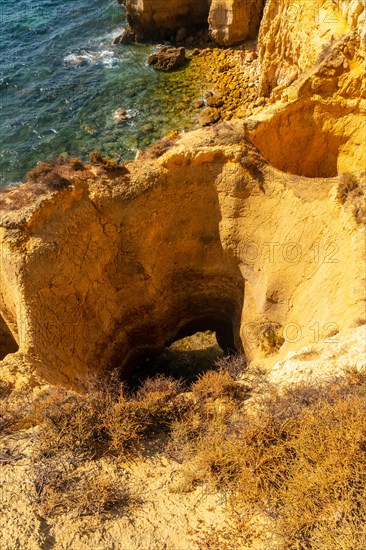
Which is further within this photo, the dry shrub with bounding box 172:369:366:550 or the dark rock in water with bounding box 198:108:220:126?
the dark rock in water with bounding box 198:108:220:126

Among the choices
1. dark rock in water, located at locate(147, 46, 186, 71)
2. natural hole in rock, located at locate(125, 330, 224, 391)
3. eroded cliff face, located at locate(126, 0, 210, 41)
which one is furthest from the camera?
eroded cliff face, located at locate(126, 0, 210, 41)

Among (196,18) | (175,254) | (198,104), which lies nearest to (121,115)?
(198,104)

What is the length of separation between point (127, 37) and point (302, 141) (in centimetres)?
2259

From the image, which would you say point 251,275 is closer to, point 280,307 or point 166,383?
point 280,307

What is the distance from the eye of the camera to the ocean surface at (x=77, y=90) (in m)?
22.5

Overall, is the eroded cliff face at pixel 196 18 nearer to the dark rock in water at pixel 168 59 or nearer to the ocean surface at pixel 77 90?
the ocean surface at pixel 77 90

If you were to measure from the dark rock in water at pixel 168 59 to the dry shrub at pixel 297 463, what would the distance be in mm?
23641

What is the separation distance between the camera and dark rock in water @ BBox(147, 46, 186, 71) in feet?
84.7

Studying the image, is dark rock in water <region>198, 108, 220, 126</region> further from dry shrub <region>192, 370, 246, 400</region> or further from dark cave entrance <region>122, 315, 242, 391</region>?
dry shrub <region>192, 370, 246, 400</region>

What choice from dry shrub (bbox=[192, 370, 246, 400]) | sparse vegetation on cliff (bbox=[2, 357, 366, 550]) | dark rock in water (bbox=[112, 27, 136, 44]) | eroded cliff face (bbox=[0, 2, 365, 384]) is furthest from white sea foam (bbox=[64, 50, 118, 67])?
sparse vegetation on cliff (bbox=[2, 357, 366, 550])

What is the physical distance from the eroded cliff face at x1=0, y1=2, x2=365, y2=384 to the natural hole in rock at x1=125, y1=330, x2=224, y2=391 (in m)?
0.97

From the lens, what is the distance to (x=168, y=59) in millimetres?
25984

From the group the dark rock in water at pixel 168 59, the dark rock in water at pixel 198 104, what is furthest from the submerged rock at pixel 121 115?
the dark rock in water at pixel 168 59

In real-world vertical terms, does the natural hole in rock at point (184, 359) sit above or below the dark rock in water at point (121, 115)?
below
